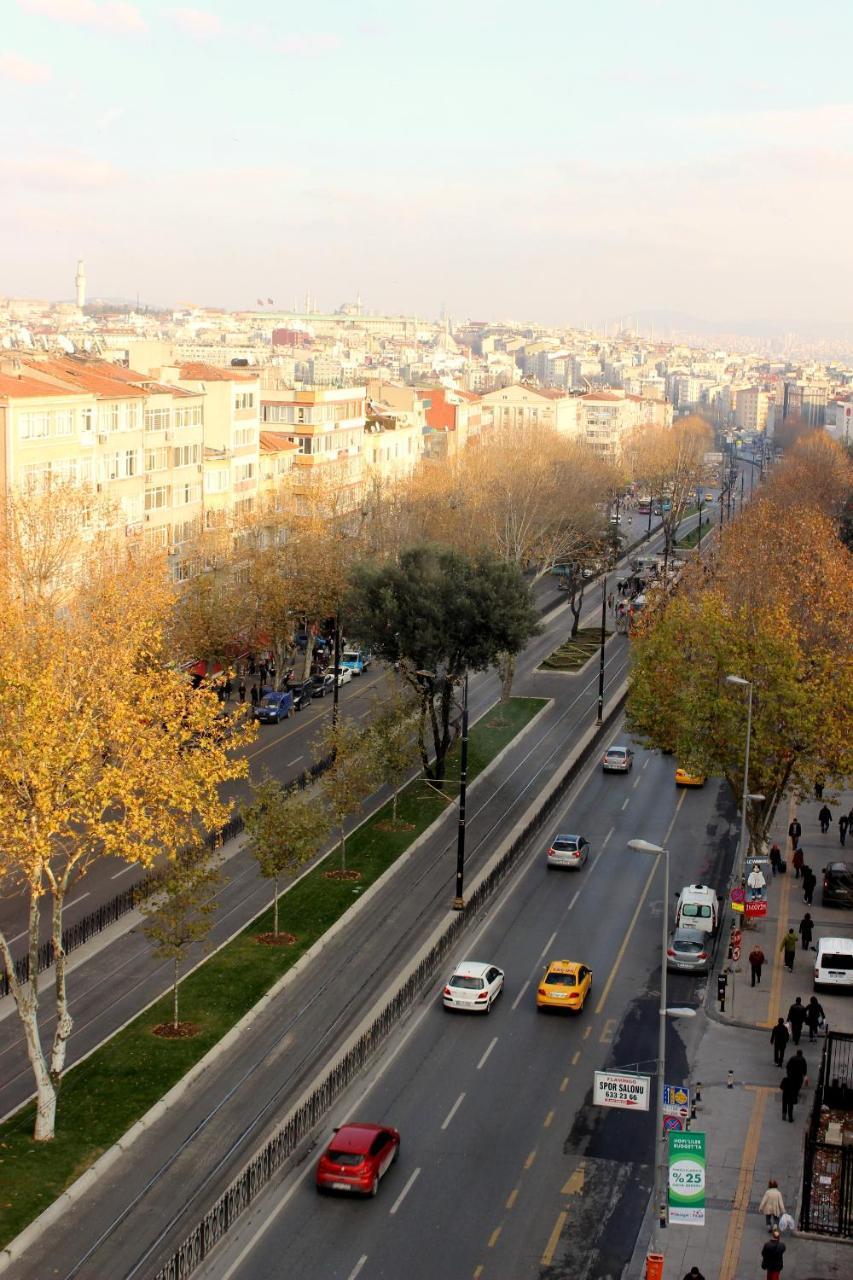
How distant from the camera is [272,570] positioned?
7294 cm

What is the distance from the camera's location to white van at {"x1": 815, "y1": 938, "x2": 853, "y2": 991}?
40000mm

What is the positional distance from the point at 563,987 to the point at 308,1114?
27.5 ft

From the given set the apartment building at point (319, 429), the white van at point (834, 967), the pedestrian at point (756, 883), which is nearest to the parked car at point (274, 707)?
the apartment building at point (319, 429)

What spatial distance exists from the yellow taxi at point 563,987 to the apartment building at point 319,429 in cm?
5903

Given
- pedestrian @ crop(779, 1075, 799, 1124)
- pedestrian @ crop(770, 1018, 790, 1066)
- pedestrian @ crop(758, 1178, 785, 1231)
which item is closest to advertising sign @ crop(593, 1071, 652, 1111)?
pedestrian @ crop(758, 1178, 785, 1231)

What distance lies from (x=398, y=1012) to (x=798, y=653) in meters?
17.4

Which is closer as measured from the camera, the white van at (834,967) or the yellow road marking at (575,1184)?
the yellow road marking at (575,1184)

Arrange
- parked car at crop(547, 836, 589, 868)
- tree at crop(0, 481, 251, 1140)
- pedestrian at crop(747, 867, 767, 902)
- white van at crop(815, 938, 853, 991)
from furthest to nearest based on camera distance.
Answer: parked car at crop(547, 836, 589, 868)
pedestrian at crop(747, 867, 767, 902)
white van at crop(815, 938, 853, 991)
tree at crop(0, 481, 251, 1140)

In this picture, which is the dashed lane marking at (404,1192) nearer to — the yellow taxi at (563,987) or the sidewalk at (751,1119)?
the sidewalk at (751,1119)

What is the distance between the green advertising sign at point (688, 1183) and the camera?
85.7 feet

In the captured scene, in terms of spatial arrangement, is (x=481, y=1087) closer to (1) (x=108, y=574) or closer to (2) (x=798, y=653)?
(2) (x=798, y=653)

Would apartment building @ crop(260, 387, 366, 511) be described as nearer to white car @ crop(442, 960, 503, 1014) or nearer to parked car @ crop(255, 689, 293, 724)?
parked car @ crop(255, 689, 293, 724)

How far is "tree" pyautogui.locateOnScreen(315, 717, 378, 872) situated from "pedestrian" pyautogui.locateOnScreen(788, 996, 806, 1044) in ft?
52.8

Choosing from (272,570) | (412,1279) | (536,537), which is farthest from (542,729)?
(412,1279)
